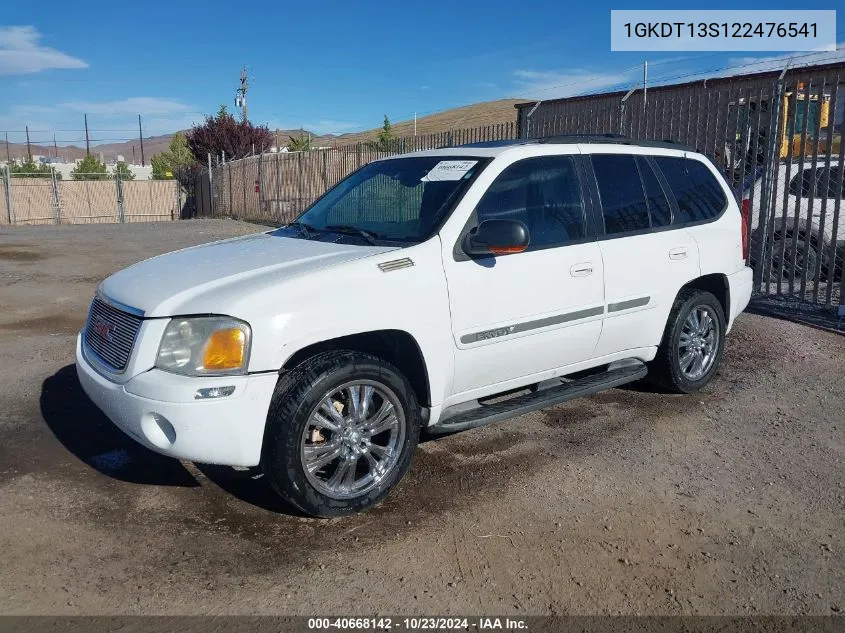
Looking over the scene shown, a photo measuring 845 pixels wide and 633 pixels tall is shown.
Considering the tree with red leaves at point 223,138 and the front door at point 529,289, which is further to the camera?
the tree with red leaves at point 223,138

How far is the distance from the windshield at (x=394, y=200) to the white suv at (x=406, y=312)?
2 centimetres

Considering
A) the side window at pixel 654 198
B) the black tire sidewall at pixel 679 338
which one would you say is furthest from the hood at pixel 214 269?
the black tire sidewall at pixel 679 338

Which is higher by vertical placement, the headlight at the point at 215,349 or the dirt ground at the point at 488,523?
the headlight at the point at 215,349

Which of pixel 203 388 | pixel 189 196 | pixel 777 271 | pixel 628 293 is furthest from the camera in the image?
pixel 189 196

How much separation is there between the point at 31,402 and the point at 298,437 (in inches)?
122

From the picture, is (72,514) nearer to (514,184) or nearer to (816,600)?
(514,184)

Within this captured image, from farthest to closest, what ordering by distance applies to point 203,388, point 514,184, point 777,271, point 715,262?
point 777,271
point 715,262
point 514,184
point 203,388

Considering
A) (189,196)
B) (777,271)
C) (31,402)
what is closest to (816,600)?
(31,402)

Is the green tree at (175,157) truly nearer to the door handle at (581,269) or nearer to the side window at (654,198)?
the side window at (654,198)

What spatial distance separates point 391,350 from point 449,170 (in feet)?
4.00

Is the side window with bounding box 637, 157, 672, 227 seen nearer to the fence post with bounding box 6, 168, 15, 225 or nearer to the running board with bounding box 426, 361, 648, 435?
the running board with bounding box 426, 361, 648, 435

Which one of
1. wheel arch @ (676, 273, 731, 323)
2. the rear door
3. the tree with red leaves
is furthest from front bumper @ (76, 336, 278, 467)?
the tree with red leaves

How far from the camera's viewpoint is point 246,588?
10.4ft

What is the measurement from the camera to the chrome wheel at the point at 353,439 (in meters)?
3.69
